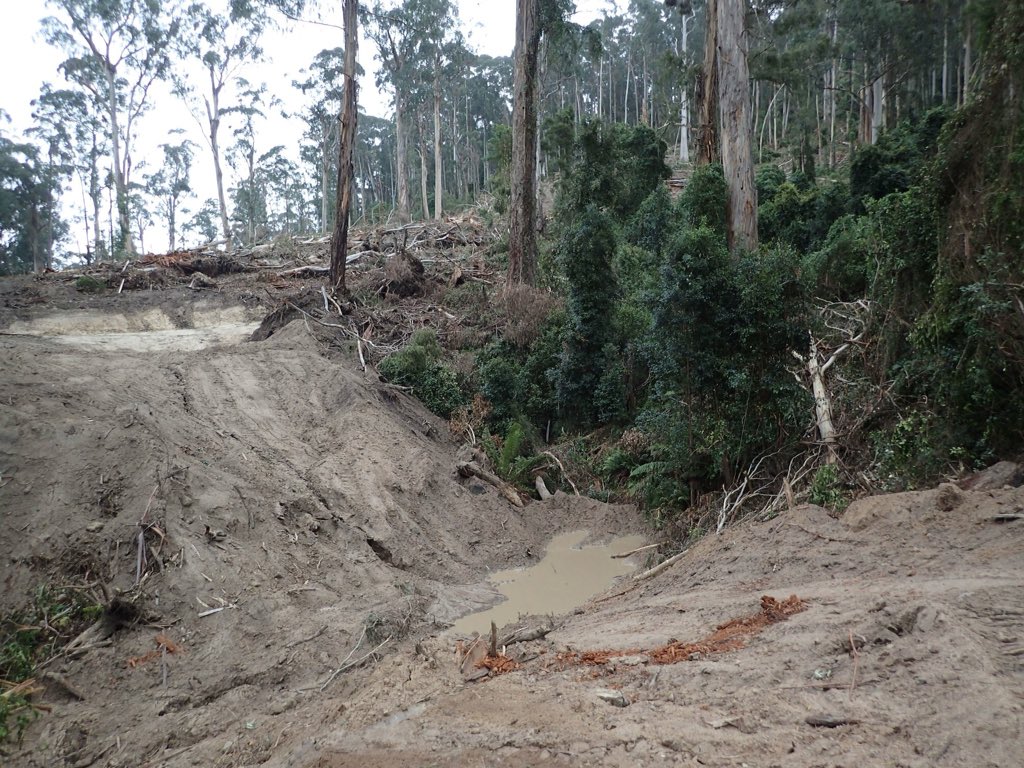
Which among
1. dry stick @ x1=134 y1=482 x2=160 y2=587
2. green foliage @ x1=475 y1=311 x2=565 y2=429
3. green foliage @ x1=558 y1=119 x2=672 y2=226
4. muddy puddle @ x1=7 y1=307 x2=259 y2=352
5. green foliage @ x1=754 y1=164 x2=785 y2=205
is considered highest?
green foliage @ x1=754 y1=164 x2=785 y2=205

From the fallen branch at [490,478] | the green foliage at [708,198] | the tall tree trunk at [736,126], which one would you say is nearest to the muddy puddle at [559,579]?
the fallen branch at [490,478]

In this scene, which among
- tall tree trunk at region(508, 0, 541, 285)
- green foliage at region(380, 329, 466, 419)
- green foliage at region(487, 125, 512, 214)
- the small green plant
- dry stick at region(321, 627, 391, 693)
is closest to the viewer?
dry stick at region(321, 627, 391, 693)

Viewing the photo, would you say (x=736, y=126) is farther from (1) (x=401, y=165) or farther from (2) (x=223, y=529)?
→ (1) (x=401, y=165)

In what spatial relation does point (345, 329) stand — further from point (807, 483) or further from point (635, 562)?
point (807, 483)

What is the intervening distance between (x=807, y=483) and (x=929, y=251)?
3.06 m

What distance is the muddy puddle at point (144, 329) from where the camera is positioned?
12469mm

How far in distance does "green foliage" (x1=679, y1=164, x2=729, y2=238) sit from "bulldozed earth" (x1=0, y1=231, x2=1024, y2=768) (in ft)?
20.6

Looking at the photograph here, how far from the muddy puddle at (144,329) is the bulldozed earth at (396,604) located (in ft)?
1.41

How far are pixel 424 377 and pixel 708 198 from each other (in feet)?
22.8

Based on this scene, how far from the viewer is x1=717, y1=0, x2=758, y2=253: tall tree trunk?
492 inches

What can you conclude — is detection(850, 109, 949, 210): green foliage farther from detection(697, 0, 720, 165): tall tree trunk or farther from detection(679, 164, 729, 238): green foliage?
detection(679, 164, 729, 238): green foliage

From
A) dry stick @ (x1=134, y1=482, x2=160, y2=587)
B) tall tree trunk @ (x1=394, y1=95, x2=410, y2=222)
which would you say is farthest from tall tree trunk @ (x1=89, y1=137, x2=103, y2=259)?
dry stick @ (x1=134, y1=482, x2=160, y2=587)

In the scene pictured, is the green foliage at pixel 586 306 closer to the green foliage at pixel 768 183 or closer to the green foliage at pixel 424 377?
the green foliage at pixel 424 377

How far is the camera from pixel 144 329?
579 inches
